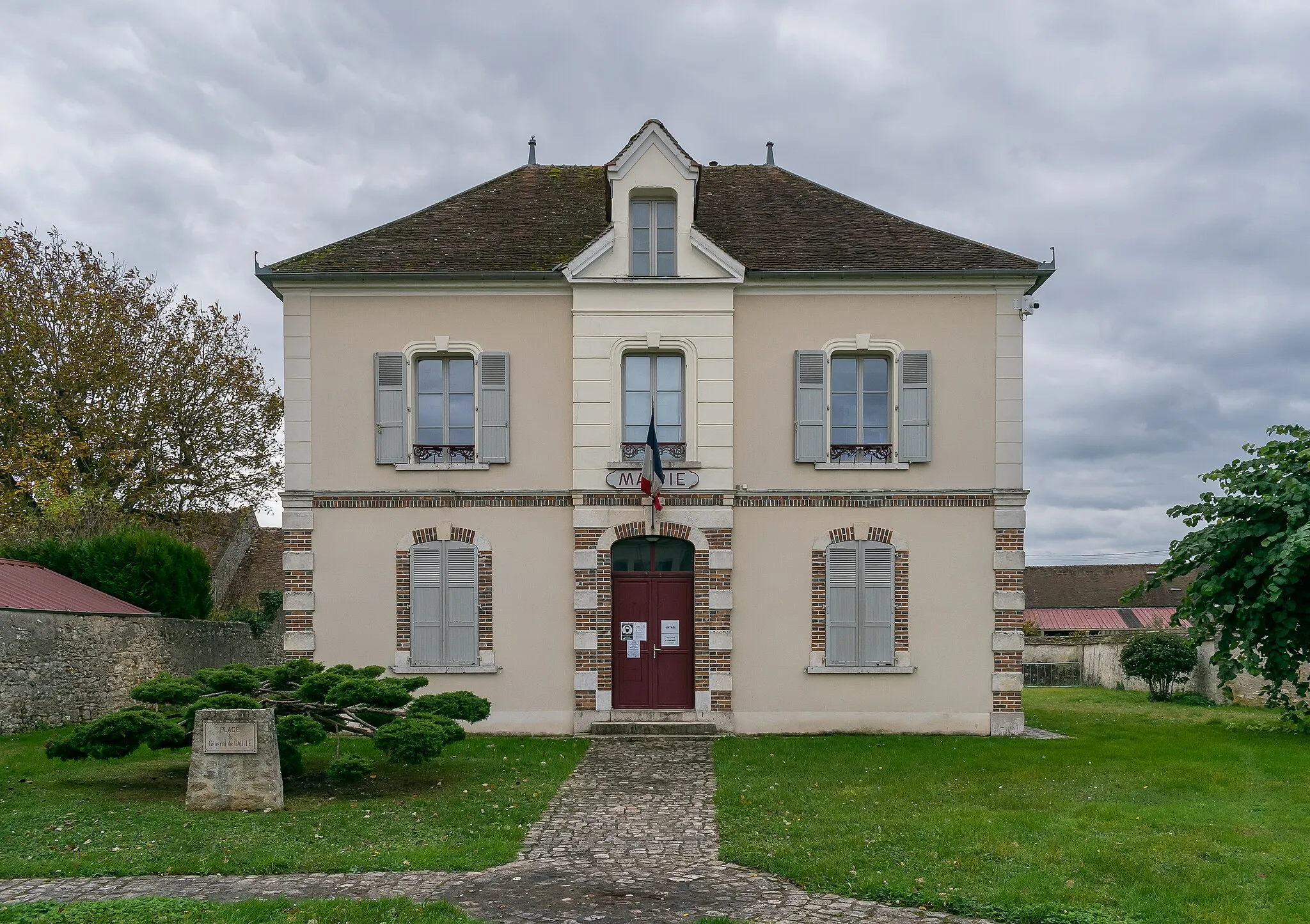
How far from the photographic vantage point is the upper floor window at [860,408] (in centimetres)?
1464

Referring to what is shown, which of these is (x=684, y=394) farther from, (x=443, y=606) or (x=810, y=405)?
(x=443, y=606)

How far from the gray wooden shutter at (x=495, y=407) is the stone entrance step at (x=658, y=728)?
13.1 ft

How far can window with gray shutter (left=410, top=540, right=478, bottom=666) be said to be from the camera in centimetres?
1443

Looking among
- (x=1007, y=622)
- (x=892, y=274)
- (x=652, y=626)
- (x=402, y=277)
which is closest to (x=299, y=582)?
(x=402, y=277)

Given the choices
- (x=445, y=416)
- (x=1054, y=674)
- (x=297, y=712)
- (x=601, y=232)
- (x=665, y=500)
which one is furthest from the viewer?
(x=1054, y=674)

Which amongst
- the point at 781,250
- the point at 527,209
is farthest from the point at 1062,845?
the point at 527,209

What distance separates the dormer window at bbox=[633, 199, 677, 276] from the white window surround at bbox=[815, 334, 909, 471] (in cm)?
262

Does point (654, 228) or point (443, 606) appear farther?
point (654, 228)

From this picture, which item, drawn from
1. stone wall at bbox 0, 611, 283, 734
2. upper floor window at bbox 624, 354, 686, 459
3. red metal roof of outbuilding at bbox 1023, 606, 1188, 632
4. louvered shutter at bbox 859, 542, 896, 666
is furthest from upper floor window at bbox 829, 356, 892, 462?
red metal roof of outbuilding at bbox 1023, 606, 1188, 632

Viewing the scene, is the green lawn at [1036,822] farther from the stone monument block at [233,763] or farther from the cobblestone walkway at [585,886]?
the stone monument block at [233,763]

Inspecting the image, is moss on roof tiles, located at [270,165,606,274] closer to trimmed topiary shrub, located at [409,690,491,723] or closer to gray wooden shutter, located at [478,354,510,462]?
gray wooden shutter, located at [478,354,510,462]

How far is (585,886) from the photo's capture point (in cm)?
698

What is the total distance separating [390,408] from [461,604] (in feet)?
9.75

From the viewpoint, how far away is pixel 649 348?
1470cm
